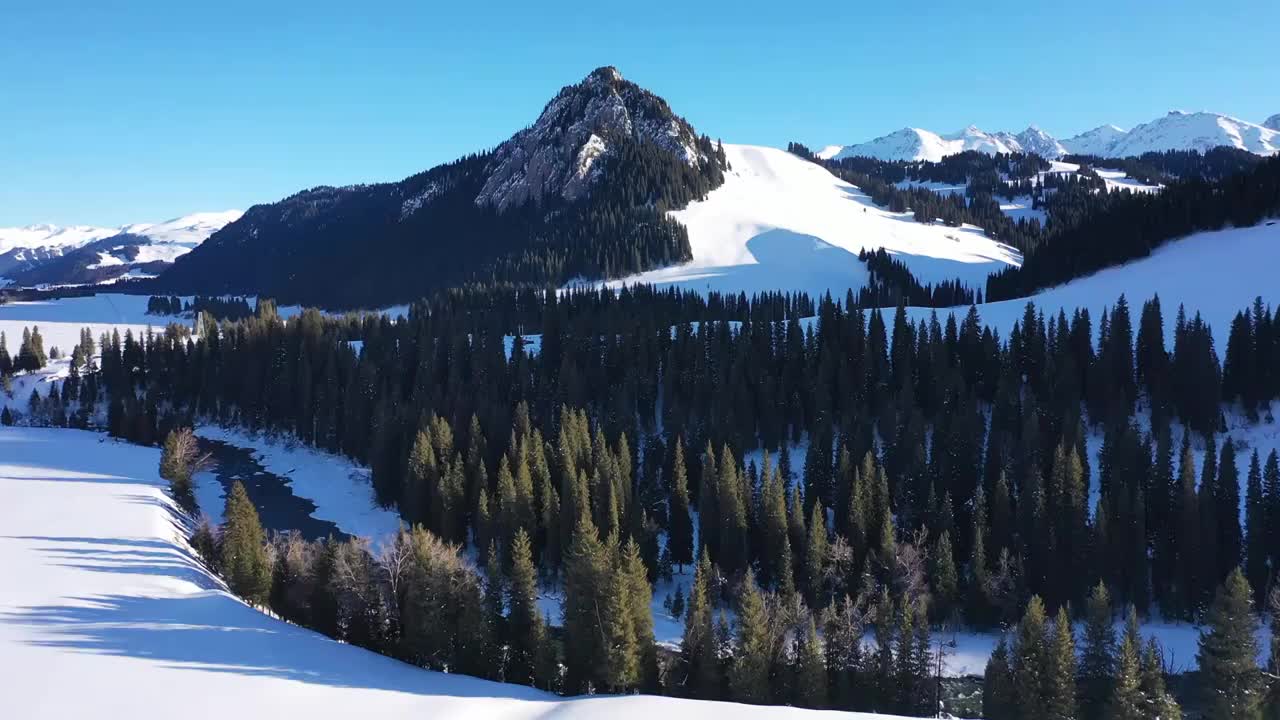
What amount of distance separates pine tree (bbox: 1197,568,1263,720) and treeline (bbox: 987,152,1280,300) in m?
113

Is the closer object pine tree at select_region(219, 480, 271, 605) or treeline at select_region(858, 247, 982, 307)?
pine tree at select_region(219, 480, 271, 605)

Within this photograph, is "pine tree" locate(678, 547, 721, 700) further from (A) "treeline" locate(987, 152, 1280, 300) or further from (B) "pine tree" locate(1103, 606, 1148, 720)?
(A) "treeline" locate(987, 152, 1280, 300)

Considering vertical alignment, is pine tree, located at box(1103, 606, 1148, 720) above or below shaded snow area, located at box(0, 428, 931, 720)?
below

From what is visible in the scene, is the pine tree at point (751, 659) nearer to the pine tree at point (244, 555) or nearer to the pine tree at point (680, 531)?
the pine tree at point (680, 531)

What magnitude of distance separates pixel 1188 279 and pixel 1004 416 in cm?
5607

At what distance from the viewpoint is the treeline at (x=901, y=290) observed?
175875 millimetres

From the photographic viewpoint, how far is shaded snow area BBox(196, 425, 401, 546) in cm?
8881

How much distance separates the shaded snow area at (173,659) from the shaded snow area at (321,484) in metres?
24.6

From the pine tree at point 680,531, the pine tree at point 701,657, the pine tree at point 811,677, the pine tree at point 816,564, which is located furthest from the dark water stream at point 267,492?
the pine tree at point 811,677

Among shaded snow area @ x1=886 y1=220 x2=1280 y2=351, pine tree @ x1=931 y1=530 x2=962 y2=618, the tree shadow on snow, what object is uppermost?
shaded snow area @ x1=886 y1=220 x2=1280 y2=351

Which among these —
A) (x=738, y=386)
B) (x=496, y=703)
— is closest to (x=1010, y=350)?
(x=738, y=386)

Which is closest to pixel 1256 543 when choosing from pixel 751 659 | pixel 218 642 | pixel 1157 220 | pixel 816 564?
pixel 816 564

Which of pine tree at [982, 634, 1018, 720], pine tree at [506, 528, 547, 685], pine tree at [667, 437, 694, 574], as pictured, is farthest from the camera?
pine tree at [667, 437, 694, 574]

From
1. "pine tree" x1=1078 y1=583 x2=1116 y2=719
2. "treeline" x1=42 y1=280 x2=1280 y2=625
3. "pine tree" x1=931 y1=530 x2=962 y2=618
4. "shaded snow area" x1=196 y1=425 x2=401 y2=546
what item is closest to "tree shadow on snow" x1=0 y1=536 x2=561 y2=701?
"treeline" x1=42 y1=280 x2=1280 y2=625
